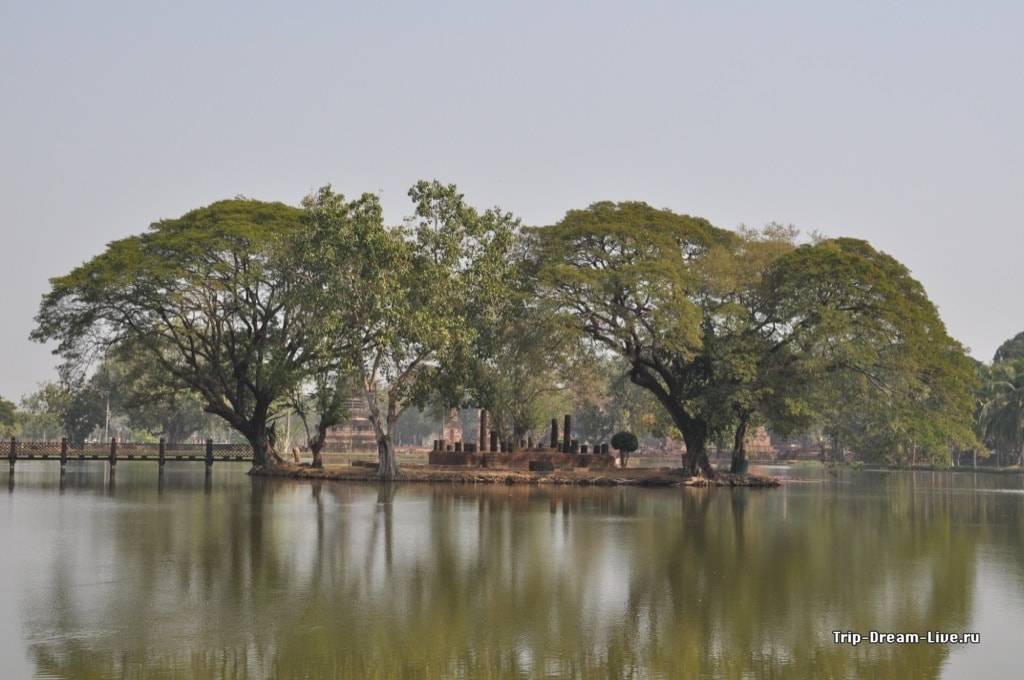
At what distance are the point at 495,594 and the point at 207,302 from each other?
42648 mm

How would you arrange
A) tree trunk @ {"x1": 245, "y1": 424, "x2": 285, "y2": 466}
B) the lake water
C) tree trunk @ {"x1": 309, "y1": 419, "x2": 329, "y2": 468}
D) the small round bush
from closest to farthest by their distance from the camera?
the lake water
tree trunk @ {"x1": 309, "y1": 419, "x2": 329, "y2": 468}
tree trunk @ {"x1": 245, "y1": 424, "x2": 285, "y2": 466}
the small round bush

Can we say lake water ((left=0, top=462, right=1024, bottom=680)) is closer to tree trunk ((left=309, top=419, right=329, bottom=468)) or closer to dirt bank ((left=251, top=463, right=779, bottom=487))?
dirt bank ((left=251, top=463, right=779, bottom=487))

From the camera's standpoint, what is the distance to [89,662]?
12094 mm

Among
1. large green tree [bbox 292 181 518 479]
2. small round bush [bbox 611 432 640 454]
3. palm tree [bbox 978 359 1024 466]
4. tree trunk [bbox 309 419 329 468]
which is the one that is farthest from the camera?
palm tree [bbox 978 359 1024 466]

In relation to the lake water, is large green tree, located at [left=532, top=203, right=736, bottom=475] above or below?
above

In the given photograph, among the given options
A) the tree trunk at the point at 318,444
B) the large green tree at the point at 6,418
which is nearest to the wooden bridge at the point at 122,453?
the tree trunk at the point at 318,444

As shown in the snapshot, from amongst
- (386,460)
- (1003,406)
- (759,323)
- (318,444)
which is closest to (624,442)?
(759,323)

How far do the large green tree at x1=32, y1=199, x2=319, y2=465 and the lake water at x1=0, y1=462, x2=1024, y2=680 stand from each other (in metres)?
22.7

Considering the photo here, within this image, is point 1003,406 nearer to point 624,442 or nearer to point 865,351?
point 624,442

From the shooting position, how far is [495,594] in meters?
17.0

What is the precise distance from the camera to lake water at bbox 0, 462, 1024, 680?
12539 millimetres

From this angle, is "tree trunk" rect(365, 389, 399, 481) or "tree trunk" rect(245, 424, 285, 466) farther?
"tree trunk" rect(245, 424, 285, 466)

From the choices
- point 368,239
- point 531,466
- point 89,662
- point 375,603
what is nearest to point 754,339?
point 531,466

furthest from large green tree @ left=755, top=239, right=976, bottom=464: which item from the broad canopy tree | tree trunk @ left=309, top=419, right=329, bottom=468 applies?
tree trunk @ left=309, top=419, right=329, bottom=468
